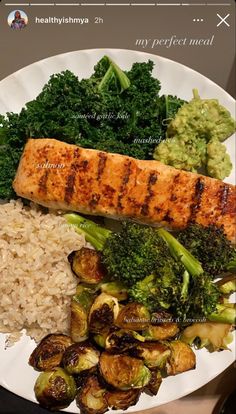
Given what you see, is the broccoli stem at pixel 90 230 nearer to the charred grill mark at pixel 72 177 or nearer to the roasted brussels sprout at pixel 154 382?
the charred grill mark at pixel 72 177

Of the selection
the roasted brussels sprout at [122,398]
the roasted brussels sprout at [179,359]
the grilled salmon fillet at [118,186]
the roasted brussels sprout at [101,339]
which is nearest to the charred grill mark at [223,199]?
the grilled salmon fillet at [118,186]

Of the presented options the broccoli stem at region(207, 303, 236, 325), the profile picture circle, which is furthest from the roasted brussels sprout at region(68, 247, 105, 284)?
the profile picture circle

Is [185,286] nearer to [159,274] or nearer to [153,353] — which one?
[159,274]

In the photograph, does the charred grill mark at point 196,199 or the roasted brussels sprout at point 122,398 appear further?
the charred grill mark at point 196,199

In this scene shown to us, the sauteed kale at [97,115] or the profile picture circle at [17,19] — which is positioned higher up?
the profile picture circle at [17,19]

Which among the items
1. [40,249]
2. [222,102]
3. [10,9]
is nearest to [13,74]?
[10,9]
